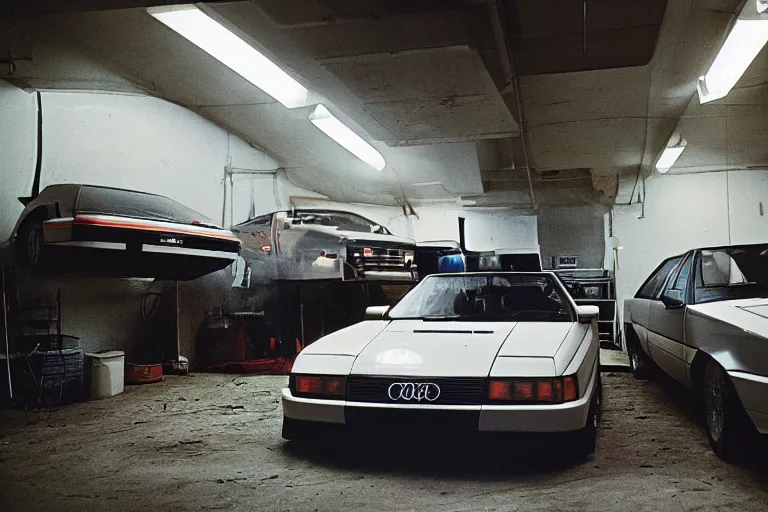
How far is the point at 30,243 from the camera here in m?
5.09

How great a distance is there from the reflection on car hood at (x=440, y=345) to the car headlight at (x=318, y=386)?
0.11 m

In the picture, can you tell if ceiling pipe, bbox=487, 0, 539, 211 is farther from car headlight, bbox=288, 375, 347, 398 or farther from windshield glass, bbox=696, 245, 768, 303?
Result: car headlight, bbox=288, 375, 347, 398

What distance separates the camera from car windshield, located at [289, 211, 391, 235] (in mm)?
6891

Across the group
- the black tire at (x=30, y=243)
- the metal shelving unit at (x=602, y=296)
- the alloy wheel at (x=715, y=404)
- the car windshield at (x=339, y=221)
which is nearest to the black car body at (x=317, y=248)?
the car windshield at (x=339, y=221)

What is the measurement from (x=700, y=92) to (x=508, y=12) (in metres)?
2.42

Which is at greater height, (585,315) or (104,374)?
(585,315)

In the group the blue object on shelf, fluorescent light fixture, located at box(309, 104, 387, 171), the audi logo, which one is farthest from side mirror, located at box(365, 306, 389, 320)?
the blue object on shelf

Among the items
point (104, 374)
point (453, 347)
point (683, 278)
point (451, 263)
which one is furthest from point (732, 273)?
point (104, 374)

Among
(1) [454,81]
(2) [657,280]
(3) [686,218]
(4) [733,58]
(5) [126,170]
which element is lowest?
(2) [657,280]

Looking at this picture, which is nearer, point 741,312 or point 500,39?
point 741,312

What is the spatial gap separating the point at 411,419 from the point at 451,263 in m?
4.89

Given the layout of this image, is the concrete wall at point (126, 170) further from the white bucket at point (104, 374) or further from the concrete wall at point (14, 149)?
the white bucket at point (104, 374)

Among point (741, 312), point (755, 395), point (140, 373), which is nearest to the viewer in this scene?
point (755, 395)

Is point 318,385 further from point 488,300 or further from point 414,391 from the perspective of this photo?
point 488,300
